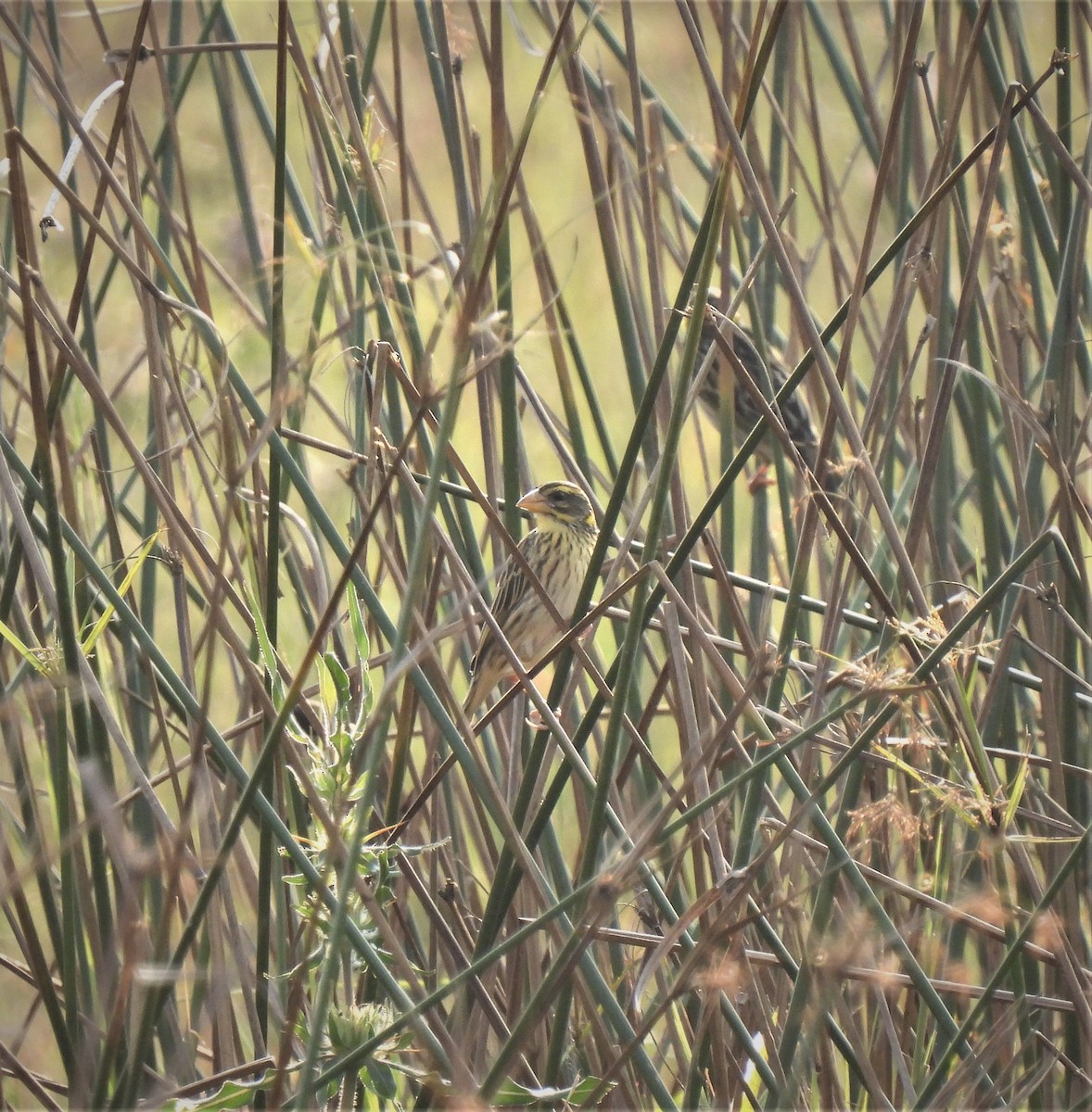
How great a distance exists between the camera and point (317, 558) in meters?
1.62

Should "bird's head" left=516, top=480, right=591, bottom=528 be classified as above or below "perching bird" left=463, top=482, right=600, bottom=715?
above

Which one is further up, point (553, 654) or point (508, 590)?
point (553, 654)

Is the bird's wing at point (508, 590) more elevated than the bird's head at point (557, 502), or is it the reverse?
the bird's head at point (557, 502)

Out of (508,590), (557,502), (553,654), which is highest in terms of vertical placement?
(553,654)

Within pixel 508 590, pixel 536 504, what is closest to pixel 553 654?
pixel 536 504

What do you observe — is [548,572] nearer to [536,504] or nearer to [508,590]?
[508,590]

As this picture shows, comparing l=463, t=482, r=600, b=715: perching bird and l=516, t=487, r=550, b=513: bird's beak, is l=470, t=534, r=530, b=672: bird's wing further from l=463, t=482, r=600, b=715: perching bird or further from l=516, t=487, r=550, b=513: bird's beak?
l=516, t=487, r=550, b=513: bird's beak

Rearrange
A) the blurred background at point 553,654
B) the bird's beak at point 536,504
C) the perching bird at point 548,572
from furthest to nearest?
the perching bird at point 548,572
the bird's beak at point 536,504
the blurred background at point 553,654

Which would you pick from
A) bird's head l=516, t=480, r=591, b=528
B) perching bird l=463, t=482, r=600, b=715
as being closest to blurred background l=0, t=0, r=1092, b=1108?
bird's head l=516, t=480, r=591, b=528

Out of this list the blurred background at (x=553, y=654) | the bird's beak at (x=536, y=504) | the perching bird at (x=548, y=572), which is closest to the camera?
the blurred background at (x=553, y=654)

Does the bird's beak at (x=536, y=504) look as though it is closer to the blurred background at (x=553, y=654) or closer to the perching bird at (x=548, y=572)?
the perching bird at (x=548, y=572)

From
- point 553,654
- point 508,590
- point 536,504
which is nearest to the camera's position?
point 553,654

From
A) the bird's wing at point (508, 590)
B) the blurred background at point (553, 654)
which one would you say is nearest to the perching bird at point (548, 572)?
the bird's wing at point (508, 590)

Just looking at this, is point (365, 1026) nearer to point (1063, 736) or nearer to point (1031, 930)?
point (1031, 930)
